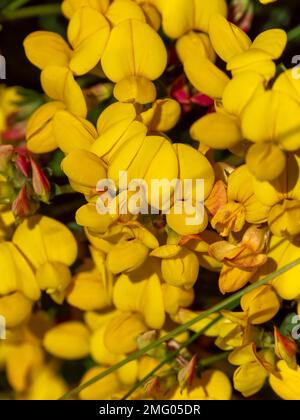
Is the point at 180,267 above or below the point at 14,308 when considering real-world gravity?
above

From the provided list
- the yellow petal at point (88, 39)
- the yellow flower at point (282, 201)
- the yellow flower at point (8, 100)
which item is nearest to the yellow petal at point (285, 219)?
the yellow flower at point (282, 201)

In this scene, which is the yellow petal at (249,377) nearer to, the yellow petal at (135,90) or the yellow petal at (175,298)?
the yellow petal at (175,298)

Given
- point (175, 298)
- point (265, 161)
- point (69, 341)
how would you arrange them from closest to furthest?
1. point (265, 161)
2. point (175, 298)
3. point (69, 341)

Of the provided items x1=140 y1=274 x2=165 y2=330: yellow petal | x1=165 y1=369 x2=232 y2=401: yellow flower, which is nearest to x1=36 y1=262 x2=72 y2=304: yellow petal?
x1=140 y1=274 x2=165 y2=330: yellow petal

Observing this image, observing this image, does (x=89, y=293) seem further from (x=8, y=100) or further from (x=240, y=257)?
(x=8, y=100)

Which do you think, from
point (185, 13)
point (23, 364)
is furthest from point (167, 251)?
point (23, 364)

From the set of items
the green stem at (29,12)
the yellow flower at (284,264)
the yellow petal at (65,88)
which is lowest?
the yellow flower at (284,264)
